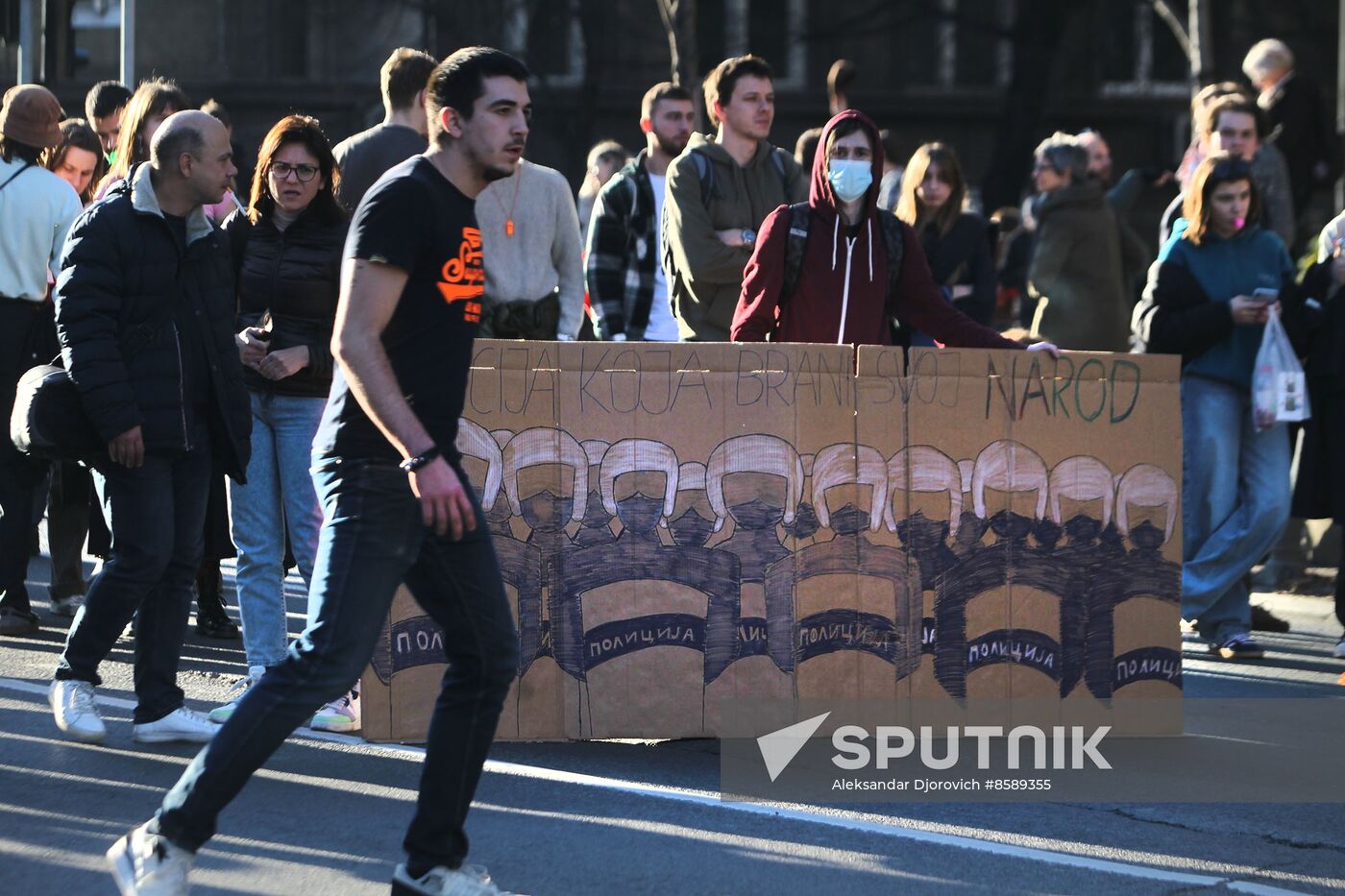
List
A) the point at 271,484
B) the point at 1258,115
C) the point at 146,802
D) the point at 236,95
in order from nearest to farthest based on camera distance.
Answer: the point at 146,802 < the point at 271,484 < the point at 1258,115 < the point at 236,95

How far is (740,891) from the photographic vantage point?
490 centimetres

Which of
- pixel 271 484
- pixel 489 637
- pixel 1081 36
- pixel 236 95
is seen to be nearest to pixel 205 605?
pixel 271 484

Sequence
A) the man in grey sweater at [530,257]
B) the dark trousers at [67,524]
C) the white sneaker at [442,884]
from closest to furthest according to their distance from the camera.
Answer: the white sneaker at [442,884] → the man in grey sweater at [530,257] → the dark trousers at [67,524]

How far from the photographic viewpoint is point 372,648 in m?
4.62

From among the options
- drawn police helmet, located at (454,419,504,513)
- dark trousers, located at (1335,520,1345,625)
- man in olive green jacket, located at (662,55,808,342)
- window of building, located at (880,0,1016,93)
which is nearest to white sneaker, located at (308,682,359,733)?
drawn police helmet, located at (454,419,504,513)

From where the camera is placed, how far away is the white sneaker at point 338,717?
21.9 feet

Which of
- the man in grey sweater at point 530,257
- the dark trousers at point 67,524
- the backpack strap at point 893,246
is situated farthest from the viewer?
the dark trousers at point 67,524

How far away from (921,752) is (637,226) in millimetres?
3470

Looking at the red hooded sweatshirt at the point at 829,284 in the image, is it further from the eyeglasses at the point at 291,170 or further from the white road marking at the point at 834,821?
the white road marking at the point at 834,821

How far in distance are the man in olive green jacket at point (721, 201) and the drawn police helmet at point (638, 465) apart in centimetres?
182

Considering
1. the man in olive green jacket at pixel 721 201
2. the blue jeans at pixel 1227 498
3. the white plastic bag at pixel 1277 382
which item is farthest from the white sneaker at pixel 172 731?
the white plastic bag at pixel 1277 382

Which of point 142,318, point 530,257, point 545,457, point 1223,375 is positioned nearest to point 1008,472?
point 545,457

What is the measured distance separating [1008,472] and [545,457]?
5.25 feet

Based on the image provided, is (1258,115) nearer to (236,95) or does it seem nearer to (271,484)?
(271,484)
